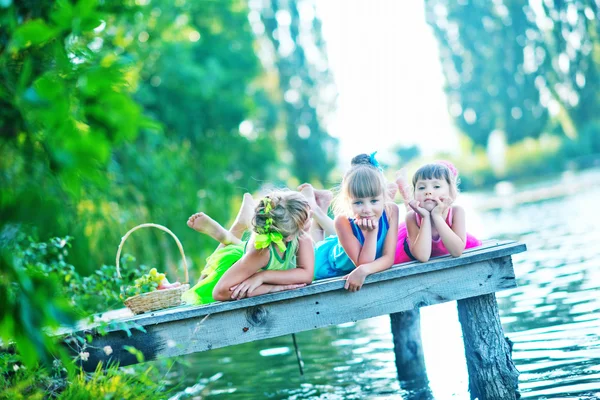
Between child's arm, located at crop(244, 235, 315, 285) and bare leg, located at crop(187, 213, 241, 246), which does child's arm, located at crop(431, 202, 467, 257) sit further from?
bare leg, located at crop(187, 213, 241, 246)

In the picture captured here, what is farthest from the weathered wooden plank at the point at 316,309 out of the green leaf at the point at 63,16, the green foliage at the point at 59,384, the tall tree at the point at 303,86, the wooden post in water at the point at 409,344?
the tall tree at the point at 303,86

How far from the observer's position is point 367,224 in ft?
15.6

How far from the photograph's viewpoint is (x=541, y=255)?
10688 millimetres

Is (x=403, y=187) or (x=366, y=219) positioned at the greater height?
(x=403, y=187)

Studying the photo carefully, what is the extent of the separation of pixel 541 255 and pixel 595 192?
8.63 metres

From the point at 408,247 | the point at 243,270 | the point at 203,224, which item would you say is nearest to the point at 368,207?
the point at 408,247

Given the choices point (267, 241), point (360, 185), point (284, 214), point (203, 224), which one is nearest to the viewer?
point (267, 241)

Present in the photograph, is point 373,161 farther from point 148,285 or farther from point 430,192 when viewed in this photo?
point 148,285

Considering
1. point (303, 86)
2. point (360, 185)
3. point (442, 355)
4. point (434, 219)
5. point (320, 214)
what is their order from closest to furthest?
point (434, 219)
point (360, 185)
point (320, 214)
point (442, 355)
point (303, 86)

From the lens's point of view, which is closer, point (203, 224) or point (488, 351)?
point (488, 351)

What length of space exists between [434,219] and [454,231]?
176 millimetres

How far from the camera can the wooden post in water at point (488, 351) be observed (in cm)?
464

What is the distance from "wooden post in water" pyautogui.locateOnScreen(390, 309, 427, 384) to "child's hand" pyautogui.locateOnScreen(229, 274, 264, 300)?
182cm

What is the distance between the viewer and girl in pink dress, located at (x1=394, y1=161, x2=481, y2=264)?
469 cm
